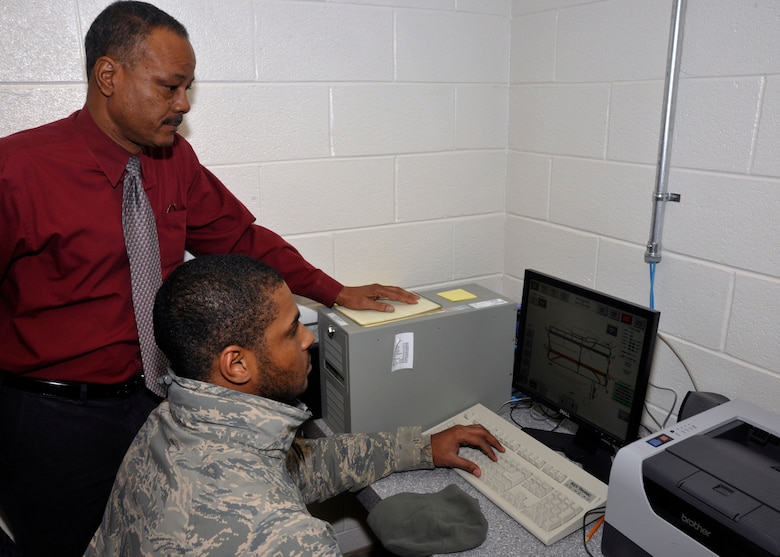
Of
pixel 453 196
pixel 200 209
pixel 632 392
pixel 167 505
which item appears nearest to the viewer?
pixel 167 505

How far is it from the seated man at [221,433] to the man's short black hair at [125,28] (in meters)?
0.57

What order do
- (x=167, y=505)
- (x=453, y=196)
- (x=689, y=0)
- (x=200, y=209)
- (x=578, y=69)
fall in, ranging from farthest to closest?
1. (x=453, y=196)
2. (x=578, y=69)
3. (x=200, y=209)
4. (x=689, y=0)
5. (x=167, y=505)

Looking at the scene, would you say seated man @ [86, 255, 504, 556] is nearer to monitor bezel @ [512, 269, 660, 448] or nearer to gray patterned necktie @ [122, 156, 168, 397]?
gray patterned necktie @ [122, 156, 168, 397]

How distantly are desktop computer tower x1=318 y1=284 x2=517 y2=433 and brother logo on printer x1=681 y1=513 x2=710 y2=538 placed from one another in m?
0.75

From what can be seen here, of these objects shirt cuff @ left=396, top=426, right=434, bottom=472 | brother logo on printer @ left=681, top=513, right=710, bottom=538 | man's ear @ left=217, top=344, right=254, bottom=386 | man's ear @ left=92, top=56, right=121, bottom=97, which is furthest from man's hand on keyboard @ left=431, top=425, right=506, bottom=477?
man's ear @ left=92, top=56, right=121, bottom=97

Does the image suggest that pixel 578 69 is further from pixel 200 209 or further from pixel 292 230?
pixel 200 209

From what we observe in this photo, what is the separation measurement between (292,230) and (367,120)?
428mm

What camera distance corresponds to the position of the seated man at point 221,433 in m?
0.86

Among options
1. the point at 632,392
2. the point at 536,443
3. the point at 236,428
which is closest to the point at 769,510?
the point at 632,392

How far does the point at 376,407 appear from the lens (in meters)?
1.59

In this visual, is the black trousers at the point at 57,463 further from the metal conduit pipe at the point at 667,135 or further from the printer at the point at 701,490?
the metal conduit pipe at the point at 667,135

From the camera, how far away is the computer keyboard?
49.8 inches

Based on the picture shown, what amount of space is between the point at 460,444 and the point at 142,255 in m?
0.90

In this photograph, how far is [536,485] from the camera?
4.51 ft
